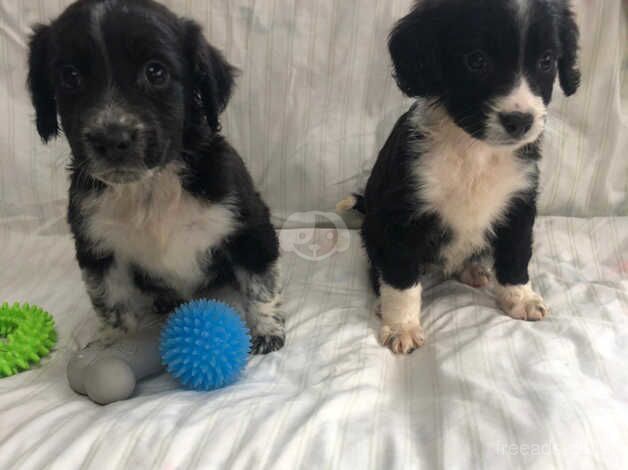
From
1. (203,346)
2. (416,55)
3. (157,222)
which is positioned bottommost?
(203,346)

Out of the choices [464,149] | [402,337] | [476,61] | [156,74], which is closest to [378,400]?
[402,337]

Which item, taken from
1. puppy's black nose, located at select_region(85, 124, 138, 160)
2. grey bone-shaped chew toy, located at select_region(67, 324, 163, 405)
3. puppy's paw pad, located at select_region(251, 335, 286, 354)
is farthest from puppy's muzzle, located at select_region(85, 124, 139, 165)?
puppy's paw pad, located at select_region(251, 335, 286, 354)

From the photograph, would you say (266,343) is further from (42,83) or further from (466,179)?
(42,83)

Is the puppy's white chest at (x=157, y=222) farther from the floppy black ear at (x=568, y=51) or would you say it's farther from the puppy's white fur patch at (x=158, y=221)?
the floppy black ear at (x=568, y=51)

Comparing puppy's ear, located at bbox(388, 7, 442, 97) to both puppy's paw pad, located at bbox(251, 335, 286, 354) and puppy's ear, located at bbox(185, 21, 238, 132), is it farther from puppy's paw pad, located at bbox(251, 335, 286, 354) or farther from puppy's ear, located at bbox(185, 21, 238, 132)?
puppy's paw pad, located at bbox(251, 335, 286, 354)

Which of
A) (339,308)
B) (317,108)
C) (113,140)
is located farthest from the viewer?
(317,108)

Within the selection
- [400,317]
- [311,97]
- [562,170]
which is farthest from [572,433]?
[311,97]

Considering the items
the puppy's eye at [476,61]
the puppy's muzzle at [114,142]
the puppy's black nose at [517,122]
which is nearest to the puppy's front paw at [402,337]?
the puppy's black nose at [517,122]
